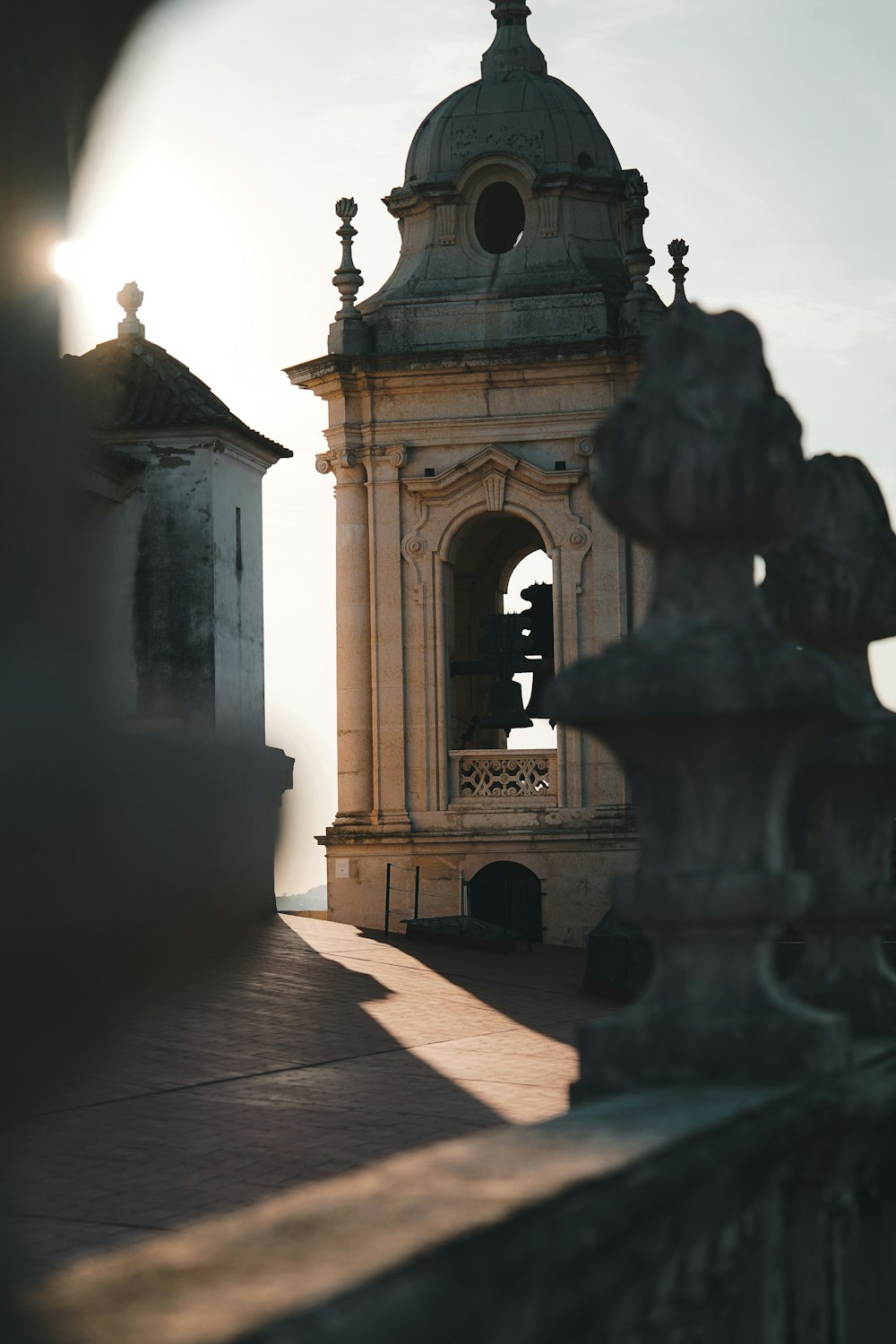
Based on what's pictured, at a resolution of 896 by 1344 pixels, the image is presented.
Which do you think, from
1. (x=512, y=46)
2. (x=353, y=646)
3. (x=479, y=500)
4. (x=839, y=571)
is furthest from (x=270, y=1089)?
(x=512, y=46)

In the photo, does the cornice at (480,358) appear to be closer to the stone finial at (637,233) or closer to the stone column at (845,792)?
the stone finial at (637,233)

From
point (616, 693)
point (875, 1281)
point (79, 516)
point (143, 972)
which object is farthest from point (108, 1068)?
point (79, 516)

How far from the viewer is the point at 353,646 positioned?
3153cm

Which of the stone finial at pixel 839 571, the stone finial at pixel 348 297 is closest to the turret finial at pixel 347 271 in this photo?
the stone finial at pixel 348 297

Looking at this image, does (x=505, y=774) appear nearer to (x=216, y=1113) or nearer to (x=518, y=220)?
(x=518, y=220)

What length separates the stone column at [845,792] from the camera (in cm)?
588

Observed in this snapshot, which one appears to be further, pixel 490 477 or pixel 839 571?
pixel 490 477

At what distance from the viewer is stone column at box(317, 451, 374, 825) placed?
103 ft

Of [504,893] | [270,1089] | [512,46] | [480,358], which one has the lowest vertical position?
[270,1089]

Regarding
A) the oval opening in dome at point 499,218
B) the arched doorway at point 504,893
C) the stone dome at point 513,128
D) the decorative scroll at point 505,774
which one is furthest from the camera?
the oval opening in dome at point 499,218

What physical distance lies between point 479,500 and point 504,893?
582cm

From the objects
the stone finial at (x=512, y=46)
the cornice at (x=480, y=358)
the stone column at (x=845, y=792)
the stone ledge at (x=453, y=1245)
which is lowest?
the stone ledge at (x=453, y=1245)

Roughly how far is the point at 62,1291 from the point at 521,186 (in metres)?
30.9

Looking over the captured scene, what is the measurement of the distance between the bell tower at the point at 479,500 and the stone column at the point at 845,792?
2359 centimetres
